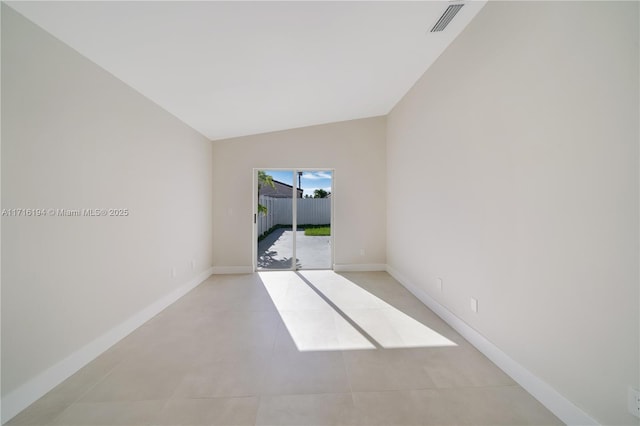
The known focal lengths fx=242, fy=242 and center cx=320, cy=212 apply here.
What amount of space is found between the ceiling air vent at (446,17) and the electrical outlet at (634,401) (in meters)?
2.71

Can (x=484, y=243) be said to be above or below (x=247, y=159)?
below

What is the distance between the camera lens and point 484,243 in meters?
2.13

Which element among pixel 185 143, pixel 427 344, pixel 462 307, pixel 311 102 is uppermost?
pixel 311 102

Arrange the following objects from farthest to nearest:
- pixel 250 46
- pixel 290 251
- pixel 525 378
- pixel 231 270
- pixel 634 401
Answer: pixel 290 251 < pixel 231 270 < pixel 250 46 < pixel 525 378 < pixel 634 401

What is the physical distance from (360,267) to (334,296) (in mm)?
1407

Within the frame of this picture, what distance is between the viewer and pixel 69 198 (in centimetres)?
185

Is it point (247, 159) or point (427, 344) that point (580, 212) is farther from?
point (247, 159)

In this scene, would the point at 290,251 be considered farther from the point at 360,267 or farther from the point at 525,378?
the point at 525,378

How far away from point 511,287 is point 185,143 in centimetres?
418

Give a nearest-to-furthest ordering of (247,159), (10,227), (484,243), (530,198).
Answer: (10,227), (530,198), (484,243), (247,159)

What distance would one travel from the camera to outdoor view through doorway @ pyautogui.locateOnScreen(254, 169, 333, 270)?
480 centimetres

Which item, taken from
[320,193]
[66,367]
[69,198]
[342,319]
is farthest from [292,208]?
[66,367]

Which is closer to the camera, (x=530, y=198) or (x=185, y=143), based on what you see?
(x=530, y=198)

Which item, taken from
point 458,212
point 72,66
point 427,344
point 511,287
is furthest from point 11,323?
point 458,212
